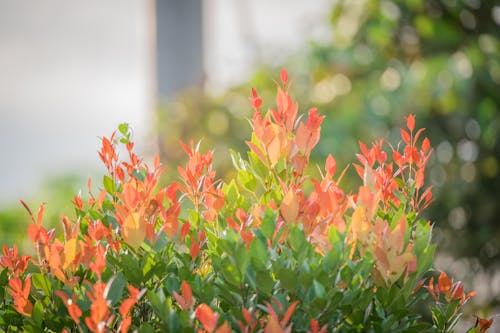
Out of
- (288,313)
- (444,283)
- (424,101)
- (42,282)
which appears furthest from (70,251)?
(424,101)

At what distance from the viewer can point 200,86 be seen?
7.09 meters

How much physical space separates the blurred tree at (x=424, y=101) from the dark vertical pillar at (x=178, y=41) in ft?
0.83

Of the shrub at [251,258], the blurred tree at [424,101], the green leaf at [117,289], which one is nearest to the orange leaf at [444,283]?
the shrub at [251,258]

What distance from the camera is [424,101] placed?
580 centimetres

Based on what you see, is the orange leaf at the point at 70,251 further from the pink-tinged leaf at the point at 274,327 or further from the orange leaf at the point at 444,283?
the orange leaf at the point at 444,283

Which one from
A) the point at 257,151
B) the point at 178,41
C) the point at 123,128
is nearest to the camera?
the point at 257,151

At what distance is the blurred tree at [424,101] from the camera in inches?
219

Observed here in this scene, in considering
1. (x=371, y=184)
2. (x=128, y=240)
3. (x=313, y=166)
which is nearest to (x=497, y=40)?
(x=313, y=166)

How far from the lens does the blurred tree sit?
5.57 metres

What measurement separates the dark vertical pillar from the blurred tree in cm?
25

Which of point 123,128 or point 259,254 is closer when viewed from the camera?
point 259,254

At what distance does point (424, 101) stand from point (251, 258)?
15.7 ft

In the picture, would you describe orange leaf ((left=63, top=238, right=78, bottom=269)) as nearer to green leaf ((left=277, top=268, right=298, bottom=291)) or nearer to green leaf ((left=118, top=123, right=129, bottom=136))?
green leaf ((left=118, top=123, right=129, bottom=136))

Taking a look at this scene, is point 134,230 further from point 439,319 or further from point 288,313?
point 439,319
